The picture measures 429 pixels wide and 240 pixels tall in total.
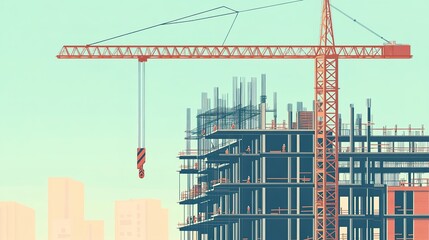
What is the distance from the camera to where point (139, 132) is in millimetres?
193750

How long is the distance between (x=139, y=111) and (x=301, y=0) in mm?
24198

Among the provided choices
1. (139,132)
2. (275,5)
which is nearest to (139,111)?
(139,132)

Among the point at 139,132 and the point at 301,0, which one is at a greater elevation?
the point at 301,0

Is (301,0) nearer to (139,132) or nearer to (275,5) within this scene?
(275,5)

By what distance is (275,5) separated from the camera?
7746 inches

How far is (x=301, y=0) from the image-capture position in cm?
19425

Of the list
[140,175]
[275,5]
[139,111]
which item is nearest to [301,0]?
[275,5]

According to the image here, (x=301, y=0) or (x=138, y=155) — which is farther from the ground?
(x=301, y=0)

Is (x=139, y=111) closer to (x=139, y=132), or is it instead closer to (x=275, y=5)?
(x=139, y=132)

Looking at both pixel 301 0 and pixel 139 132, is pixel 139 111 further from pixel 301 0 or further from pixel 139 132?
pixel 301 0

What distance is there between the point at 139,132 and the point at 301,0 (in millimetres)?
24991

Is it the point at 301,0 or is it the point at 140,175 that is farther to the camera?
the point at 301,0

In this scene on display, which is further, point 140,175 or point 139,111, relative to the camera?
point 139,111

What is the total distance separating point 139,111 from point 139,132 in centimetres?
606
